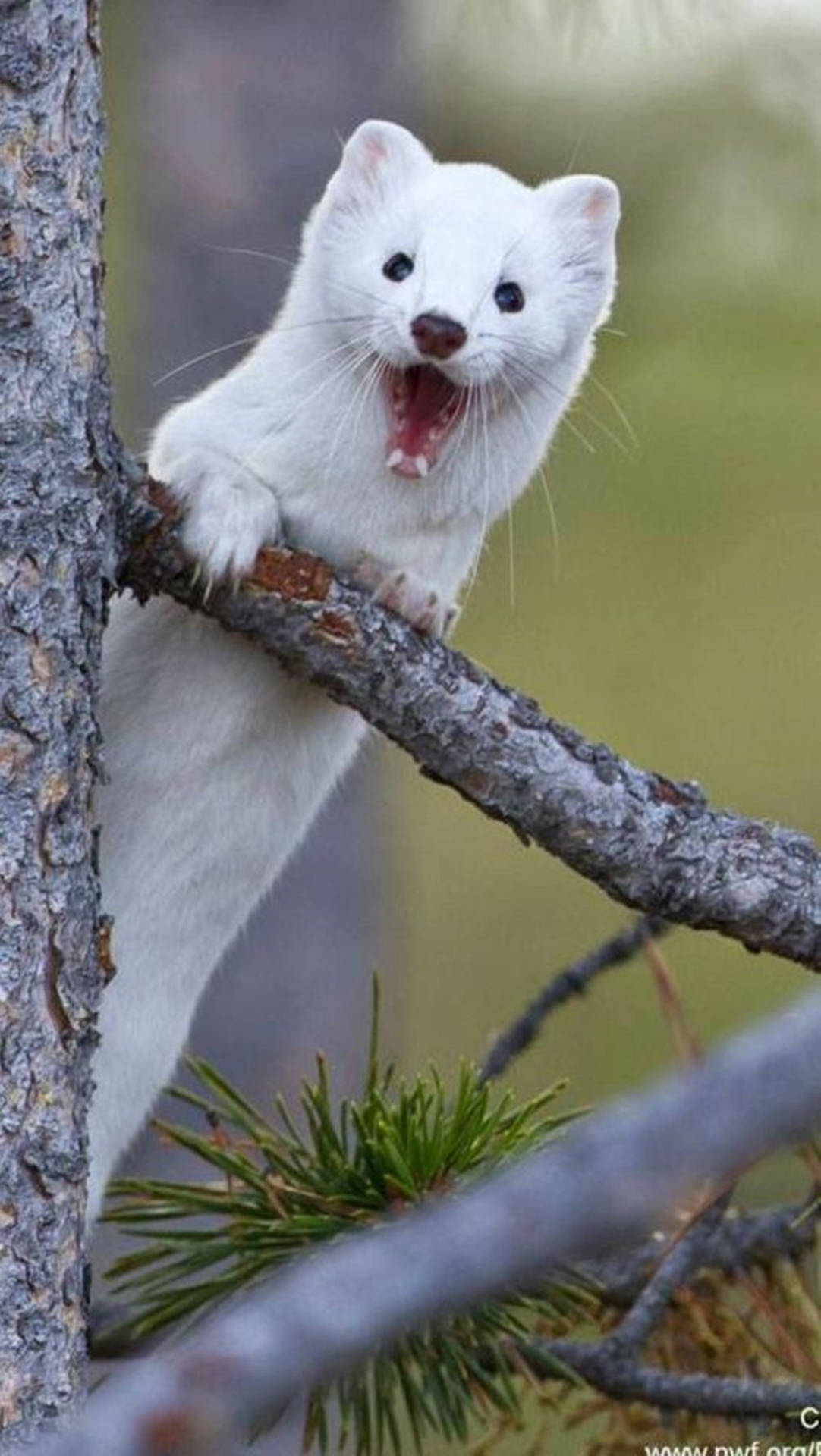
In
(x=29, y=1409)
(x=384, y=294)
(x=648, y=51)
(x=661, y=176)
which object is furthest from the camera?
(x=661, y=176)

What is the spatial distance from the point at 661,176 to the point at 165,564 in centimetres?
156

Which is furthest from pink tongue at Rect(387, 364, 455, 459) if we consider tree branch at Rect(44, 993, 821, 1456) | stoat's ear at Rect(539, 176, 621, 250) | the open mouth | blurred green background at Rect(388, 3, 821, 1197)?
tree branch at Rect(44, 993, 821, 1456)

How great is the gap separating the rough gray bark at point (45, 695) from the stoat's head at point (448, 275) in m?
0.41

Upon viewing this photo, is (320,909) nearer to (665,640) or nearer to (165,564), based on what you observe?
(665,640)

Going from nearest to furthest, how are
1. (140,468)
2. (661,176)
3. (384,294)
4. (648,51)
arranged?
1. (140,468)
2. (384,294)
3. (648,51)
4. (661,176)

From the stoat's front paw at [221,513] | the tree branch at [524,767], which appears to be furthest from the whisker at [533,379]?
the tree branch at [524,767]

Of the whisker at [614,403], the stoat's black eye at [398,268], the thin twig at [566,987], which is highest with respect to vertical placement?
the stoat's black eye at [398,268]

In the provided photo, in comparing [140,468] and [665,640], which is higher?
[140,468]

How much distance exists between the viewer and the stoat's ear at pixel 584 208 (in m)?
1.74

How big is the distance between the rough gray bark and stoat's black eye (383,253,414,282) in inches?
19.1

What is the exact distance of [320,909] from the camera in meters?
2.81

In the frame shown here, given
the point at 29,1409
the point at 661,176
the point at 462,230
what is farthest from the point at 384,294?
the point at 661,176

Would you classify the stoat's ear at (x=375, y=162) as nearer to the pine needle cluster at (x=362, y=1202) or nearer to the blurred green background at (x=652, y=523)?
the blurred green background at (x=652, y=523)

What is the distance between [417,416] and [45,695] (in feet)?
1.90
